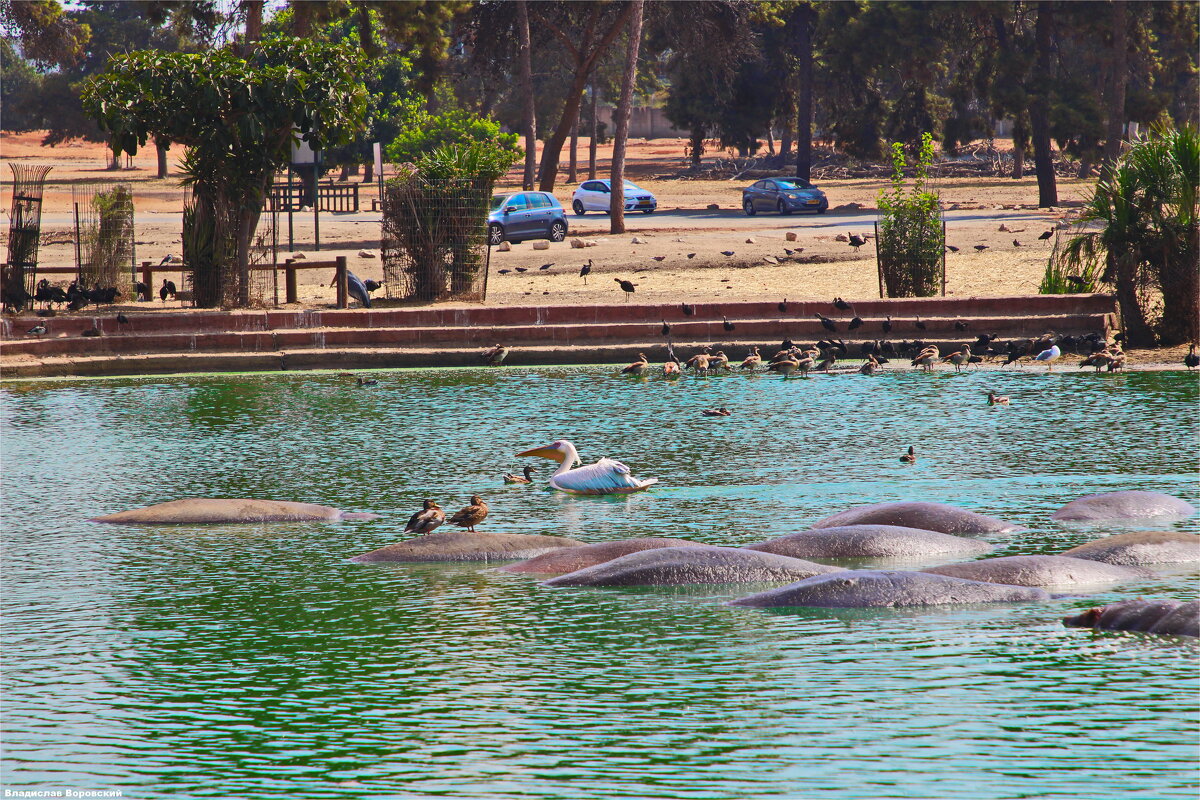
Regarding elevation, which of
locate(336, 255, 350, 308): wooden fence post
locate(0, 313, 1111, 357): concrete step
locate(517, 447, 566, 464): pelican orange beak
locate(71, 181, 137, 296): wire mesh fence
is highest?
locate(71, 181, 137, 296): wire mesh fence

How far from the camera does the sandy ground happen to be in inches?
886

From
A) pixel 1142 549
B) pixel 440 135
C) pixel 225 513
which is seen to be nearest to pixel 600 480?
pixel 225 513

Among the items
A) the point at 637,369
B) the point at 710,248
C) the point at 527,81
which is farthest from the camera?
the point at 527,81

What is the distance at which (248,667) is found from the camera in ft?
21.5

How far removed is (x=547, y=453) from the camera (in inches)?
434

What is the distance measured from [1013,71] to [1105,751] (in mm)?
36320

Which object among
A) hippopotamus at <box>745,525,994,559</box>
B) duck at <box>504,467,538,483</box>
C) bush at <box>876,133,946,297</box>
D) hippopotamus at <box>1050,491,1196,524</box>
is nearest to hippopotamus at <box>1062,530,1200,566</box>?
hippopotamus at <box>745,525,994,559</box>

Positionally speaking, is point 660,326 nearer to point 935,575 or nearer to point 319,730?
point 935,575

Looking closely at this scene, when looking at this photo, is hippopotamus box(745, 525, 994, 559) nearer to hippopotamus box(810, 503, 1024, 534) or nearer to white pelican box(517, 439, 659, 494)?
hippopotamus box(810, 503, 1024, 534)

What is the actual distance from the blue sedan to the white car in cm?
321

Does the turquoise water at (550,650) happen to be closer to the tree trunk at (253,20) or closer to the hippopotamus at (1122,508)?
the hippopotamus at (1122,508)

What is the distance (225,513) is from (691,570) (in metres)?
3.71

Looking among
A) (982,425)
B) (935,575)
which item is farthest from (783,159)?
(935,575)

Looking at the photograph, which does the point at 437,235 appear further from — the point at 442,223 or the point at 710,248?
the point at 710,248
